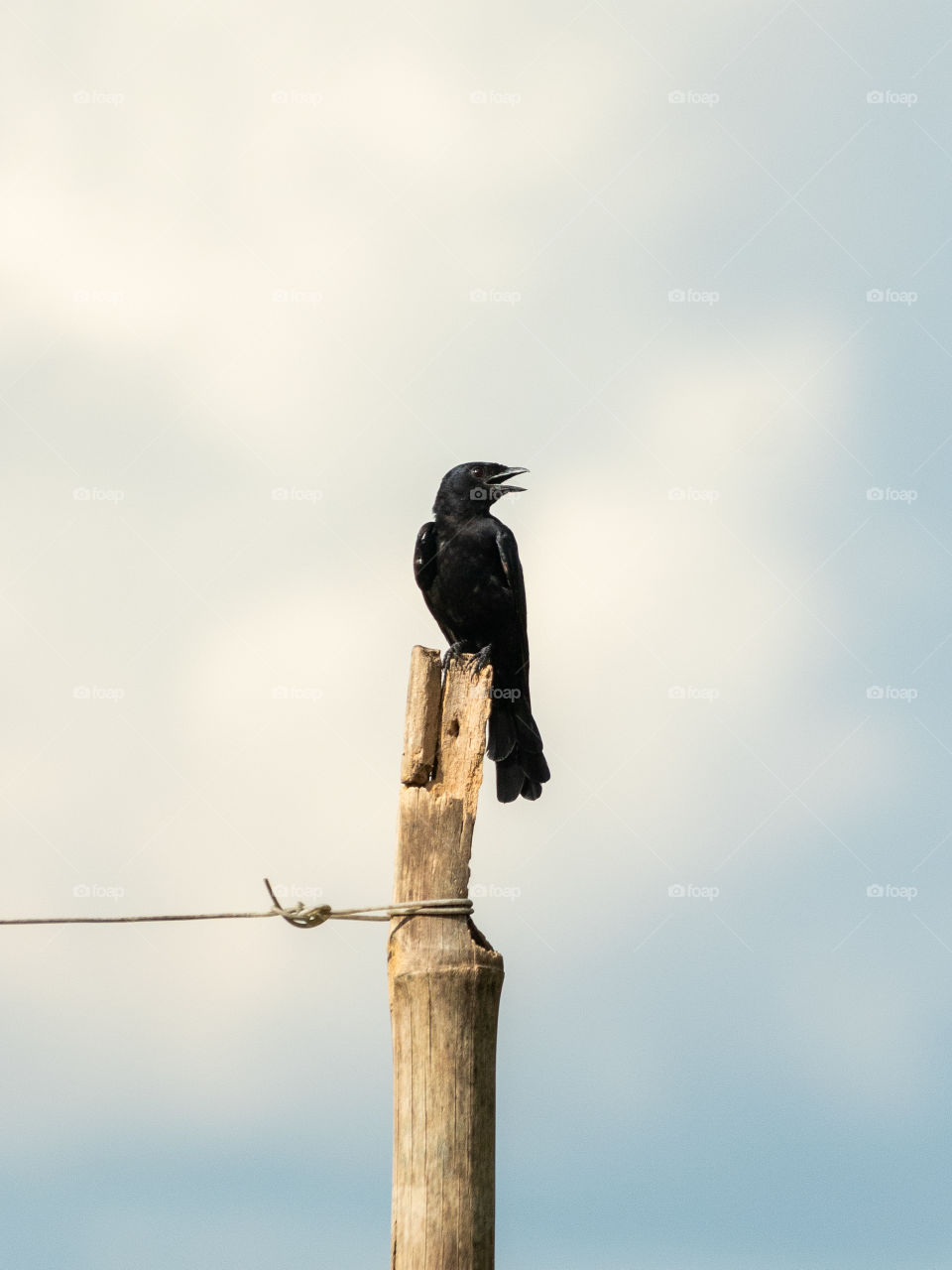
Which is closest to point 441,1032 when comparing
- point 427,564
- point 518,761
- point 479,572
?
point 518,761

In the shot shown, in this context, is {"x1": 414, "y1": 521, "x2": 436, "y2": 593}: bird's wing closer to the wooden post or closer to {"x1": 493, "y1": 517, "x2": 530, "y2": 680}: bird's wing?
{"x1": 493, "y1": 517, "x2": 530, "y2": 680}: bird's wing

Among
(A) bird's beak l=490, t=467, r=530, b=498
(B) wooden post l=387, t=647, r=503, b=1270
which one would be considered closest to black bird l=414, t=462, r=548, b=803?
(A) bird's beak l=490, t=467, r=530, b=498

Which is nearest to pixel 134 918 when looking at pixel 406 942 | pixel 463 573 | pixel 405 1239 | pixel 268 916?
pixel 268 916

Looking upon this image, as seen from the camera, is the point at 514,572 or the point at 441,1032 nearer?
the point at 441,1032

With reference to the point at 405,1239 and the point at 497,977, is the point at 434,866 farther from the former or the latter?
the point at 405,1239

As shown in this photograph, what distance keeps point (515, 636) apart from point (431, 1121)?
463cm

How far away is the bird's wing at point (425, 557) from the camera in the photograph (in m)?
8.79

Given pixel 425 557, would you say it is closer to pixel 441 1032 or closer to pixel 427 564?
pixel 427 564

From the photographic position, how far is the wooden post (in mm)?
4254

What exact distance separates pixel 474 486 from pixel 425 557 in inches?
21.4

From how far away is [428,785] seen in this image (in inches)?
193

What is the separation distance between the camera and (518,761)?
7.75 meters

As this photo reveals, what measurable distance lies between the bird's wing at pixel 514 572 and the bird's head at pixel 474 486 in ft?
0.64

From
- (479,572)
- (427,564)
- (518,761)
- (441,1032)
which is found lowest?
(441,1032)
